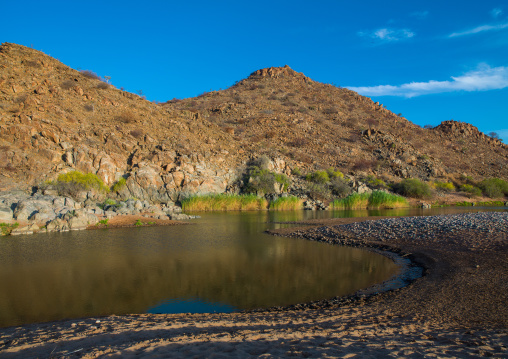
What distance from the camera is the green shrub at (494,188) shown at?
3819cm

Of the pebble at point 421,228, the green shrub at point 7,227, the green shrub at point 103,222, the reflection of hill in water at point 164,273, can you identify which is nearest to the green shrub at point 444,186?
the pebble at point 421,228

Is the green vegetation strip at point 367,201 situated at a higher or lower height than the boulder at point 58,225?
higher

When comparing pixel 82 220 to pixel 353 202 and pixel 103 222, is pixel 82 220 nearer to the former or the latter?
pixel 103 222

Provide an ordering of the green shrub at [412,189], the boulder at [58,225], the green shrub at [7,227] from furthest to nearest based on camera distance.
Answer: the green shrub at [412,189]
the boulder at [58,225]
the green shrub at [7,227]

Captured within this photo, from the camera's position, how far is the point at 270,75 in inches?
2803

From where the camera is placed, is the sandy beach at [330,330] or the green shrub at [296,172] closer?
the sandy beach at [330,330]

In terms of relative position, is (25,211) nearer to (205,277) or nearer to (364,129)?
(205,277)

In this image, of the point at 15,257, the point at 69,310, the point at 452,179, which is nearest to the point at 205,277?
the point at 69,310

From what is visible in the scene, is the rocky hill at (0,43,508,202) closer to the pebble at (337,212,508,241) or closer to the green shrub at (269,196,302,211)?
the green shrub at (269,196,302,211)

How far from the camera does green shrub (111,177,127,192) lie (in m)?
27.5

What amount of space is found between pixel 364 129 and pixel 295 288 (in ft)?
167

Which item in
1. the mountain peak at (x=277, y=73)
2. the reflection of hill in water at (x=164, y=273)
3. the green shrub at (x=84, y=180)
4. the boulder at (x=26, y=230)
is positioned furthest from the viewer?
the mountain peak at (x=277, y=73)

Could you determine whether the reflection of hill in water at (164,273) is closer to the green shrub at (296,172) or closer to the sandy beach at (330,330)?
the sandy beach at (330,330)

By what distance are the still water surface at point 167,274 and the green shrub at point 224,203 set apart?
13.4 meters
